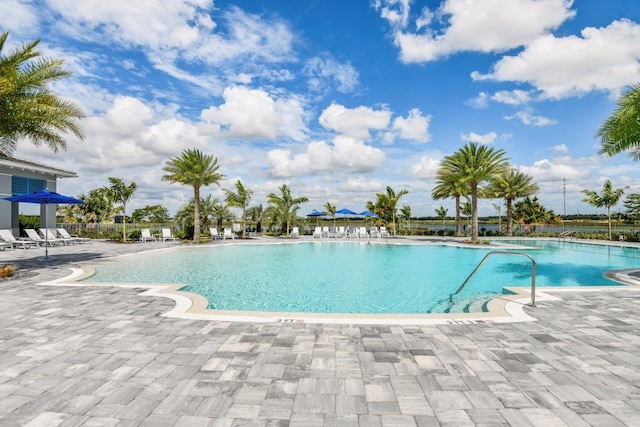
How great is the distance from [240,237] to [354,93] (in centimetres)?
1468

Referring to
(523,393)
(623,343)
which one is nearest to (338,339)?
(523,393)

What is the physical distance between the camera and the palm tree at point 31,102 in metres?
9.34

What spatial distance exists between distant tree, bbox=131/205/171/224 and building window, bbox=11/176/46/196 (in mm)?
24019

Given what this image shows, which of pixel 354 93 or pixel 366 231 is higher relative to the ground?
pixel 354 93

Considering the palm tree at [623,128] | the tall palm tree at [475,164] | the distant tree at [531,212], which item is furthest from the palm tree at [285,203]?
the distant tree at [531,212]

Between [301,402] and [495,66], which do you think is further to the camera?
[495,66]

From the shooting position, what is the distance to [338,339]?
465 centimetres

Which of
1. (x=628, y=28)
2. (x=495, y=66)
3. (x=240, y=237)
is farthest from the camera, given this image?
(x=240, y=237)

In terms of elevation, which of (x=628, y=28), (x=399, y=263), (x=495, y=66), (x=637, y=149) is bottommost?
(x=399, y=263)

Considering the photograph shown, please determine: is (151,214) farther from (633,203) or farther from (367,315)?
(633,203)

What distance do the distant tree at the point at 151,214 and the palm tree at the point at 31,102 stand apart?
37429 millimetres

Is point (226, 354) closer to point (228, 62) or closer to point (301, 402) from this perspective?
point (301, 402)

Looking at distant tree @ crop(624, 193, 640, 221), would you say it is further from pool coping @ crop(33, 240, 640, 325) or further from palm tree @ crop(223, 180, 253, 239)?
palm tree @ crop(223, 180, 253, 239)

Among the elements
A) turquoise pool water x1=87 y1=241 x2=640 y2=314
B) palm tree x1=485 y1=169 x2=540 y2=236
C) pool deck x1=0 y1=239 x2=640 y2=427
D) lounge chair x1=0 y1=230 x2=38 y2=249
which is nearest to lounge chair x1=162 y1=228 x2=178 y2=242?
turquoise pool water x1=87 y1=241 x2=640 y2=314
